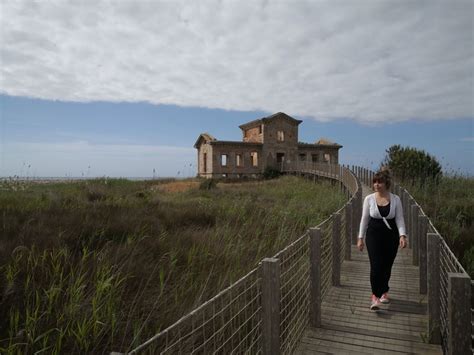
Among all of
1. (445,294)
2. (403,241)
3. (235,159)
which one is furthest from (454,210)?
(235,159)

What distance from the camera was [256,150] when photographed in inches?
1355

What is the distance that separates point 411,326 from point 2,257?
485cm

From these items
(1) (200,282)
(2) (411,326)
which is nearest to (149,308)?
(1) (200,282)

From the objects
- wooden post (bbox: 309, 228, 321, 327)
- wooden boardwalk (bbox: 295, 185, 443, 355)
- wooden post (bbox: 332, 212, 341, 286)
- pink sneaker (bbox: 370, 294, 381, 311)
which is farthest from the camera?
wooden post (bbox: 332, 212, 341, 286)

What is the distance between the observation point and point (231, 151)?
109 feet

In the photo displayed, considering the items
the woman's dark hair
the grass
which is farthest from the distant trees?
the woman's dark hair

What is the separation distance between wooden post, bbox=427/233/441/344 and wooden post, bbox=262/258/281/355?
1878mm

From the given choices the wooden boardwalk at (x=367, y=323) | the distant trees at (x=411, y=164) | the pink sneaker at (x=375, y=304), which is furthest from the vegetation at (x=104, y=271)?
the distant trees at (x=411, y=164)

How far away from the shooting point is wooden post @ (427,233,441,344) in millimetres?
3551

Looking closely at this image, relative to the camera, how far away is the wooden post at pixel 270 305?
2.66 m

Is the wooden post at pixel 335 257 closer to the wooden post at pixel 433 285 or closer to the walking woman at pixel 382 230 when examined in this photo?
the walking woman at pixel 382 230

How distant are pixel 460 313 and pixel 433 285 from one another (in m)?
1.17

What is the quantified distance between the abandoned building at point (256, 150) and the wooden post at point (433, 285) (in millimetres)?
29117

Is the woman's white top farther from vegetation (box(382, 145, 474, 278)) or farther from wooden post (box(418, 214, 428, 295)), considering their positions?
vegetation (box(382, 145, 474, 278))
